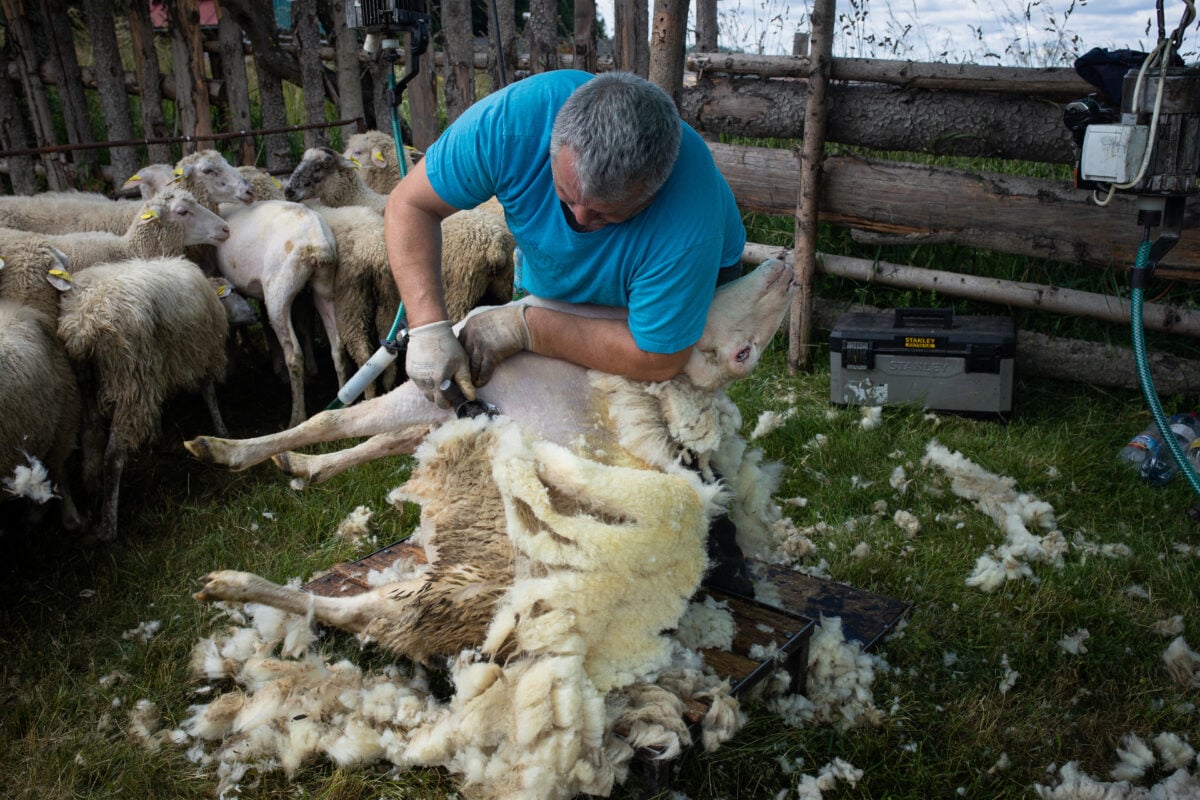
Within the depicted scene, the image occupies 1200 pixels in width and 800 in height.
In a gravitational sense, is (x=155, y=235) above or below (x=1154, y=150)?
below

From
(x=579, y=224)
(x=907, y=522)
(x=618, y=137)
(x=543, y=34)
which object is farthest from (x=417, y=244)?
(x=543, y=34)

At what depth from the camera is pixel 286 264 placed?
4.80 m

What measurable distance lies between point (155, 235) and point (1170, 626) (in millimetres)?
4571

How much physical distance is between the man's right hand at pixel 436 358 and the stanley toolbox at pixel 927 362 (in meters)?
2.66

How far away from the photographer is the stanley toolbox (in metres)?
4.53

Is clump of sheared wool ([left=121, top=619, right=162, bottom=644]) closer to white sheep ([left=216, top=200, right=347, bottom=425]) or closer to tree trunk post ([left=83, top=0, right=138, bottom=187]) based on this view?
white sheep ([left=216, top=200, right=347, bottom=425])

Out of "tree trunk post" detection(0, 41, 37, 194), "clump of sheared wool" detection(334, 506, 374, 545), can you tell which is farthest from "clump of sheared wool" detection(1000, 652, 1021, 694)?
"tree trunk post" detection(0, 41, 37, 194)

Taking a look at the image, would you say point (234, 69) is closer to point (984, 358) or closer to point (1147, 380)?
point (984, 358)

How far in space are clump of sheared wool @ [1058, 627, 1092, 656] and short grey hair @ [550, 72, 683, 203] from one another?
203 cm

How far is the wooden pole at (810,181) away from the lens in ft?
15.9

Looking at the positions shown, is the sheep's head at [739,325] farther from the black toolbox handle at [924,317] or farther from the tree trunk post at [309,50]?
the tree trunk post at [309,50]

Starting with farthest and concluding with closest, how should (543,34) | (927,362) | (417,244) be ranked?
(543,34) < (927,362) < (417,244)

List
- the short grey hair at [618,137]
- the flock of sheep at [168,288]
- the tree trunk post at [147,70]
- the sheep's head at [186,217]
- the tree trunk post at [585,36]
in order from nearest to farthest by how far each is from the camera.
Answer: the short grey hair at [618,137] → the flock of sheep at [168,288] → the sheep's head at [186,217] → the tree trunk post at [585,36] → the tree trunk post at [147,70]

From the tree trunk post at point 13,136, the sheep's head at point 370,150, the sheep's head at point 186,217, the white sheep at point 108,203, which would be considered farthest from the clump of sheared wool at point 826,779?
the tree trunk post at point 13,136
